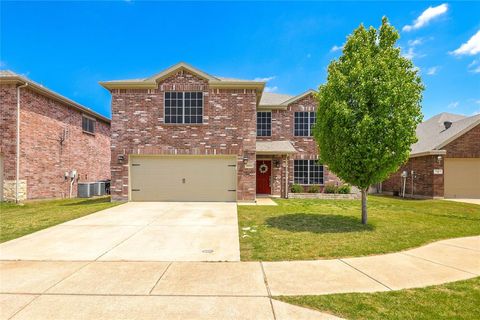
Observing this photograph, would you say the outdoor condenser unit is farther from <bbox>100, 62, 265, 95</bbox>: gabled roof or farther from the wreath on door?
the wreath on door

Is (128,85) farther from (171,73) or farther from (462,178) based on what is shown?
(462,178)

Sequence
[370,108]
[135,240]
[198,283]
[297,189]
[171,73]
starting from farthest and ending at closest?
[297,189] → [171,73] → [370,108] → [135,240] → [198,283]

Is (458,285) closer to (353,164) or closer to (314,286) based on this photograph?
(314,286)

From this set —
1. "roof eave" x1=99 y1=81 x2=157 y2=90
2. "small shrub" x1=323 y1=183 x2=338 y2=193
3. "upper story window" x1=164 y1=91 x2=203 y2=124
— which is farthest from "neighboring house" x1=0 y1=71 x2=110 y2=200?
"small shrub" x1=323 y1=183 x2=338 y2=193

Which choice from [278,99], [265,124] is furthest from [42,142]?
[278,99]

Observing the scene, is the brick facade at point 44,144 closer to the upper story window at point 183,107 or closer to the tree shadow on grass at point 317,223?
the upper story window at point 183,107

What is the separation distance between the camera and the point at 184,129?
14.6m

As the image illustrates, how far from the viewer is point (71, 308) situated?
11.8 feet

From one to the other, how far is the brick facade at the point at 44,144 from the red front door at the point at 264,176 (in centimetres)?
1292

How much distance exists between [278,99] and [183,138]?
9168 millimetres

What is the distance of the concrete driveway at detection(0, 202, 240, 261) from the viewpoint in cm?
577

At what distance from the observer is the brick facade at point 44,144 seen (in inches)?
548

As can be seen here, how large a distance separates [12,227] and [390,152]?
39.7 feet

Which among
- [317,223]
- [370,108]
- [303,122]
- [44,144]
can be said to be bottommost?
[317,223]
